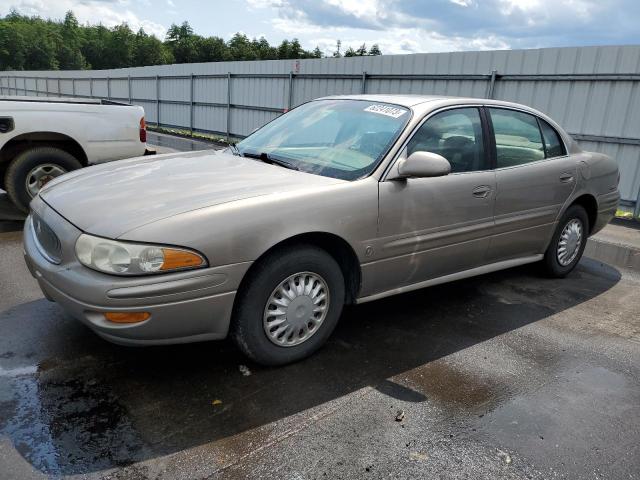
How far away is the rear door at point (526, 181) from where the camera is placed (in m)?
4.16

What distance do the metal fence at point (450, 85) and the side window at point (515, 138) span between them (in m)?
4.90

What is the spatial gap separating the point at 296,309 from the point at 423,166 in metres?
1.19

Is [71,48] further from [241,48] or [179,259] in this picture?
[179,259]

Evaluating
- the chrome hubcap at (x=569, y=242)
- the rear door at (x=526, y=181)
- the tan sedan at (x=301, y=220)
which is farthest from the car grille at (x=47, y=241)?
the chrome hubcap at (x=569, y=242)

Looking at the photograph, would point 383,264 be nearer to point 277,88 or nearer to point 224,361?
point 224,361

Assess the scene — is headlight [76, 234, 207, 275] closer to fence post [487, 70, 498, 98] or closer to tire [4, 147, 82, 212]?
tire [4, 147, 82, 212]

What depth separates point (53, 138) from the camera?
6.45m

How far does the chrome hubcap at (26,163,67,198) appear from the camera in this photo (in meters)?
6.34

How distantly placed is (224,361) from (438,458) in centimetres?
140

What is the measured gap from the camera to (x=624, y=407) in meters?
2.98

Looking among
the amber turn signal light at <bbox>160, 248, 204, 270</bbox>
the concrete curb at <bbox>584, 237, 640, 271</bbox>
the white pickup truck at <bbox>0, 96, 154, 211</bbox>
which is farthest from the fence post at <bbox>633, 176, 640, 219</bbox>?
the amber turn signal light at <bbox>160, 248, 204, 270</bbox>

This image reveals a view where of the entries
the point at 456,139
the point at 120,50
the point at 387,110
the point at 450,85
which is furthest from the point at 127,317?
the point at 120,50

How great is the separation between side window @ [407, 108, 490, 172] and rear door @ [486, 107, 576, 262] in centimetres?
19

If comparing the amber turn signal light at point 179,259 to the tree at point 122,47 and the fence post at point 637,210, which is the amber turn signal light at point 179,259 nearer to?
the fence post at point 637,210
